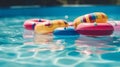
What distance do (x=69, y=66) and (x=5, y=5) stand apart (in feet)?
34.7

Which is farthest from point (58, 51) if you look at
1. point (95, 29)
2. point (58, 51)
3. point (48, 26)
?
point (48, 26)

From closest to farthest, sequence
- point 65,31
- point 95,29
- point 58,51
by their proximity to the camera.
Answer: point 58,51, point 95,29, point 65,31

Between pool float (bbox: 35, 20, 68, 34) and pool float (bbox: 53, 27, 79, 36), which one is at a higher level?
pool float (bbox: 35, 20, 68, 34)

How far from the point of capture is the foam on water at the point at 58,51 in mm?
4438

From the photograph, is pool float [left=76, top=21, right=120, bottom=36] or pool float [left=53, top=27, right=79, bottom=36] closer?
pool float [left=76, top=21, right=120, bottom=36]

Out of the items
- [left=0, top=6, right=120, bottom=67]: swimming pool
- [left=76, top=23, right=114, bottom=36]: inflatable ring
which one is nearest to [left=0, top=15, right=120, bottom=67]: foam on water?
[left=0, top=6, right=120, bottom=67]: swimming pool

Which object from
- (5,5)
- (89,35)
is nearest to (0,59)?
(89,35)

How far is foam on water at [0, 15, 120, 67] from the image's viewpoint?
14.6ft

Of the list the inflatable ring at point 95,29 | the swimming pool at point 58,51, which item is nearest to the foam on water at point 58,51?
the swimming pool at point 58,51

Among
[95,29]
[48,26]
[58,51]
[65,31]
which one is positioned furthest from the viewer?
[48,26]

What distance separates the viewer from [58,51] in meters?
5.20

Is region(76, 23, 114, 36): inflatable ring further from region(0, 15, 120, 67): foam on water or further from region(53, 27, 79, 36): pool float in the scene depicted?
region(53, 27, 79, 36): pool float

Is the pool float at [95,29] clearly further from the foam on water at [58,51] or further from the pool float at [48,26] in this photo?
the pool float at [48,26]

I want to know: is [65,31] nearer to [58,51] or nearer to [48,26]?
[48,26]
